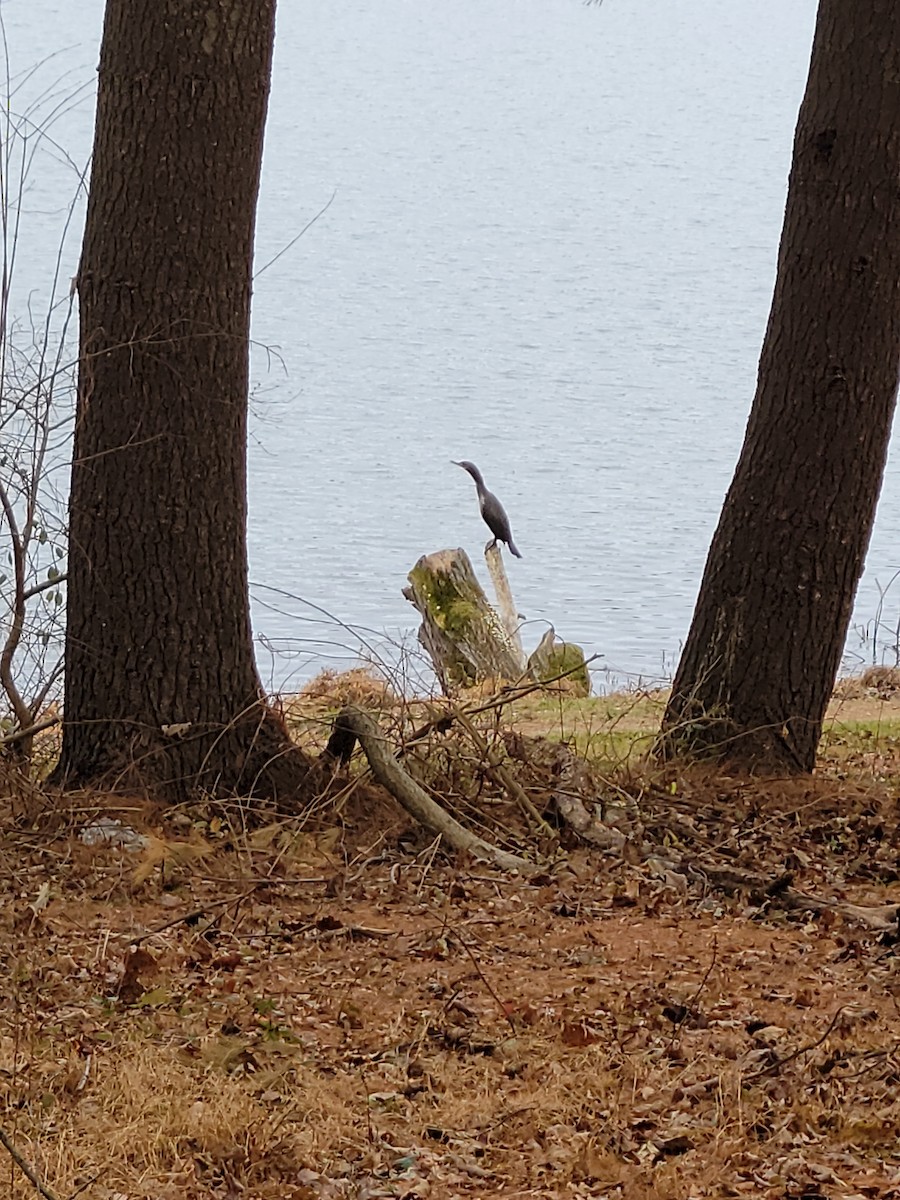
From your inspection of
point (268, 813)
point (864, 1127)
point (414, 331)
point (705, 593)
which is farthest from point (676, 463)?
point (864, 1127)

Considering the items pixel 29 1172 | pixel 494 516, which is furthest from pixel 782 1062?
pixel 494 516

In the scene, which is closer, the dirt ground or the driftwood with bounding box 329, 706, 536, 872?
the dirt ground

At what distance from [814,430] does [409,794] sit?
7.44 feet

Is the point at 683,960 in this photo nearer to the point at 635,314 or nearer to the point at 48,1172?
the point at 48,1172

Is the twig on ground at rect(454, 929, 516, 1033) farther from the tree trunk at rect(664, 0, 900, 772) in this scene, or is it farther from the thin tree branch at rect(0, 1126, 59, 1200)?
the tree trunk at rect(664, 0, 900, 772)

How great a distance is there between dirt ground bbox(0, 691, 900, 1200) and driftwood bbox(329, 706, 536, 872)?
81 mm

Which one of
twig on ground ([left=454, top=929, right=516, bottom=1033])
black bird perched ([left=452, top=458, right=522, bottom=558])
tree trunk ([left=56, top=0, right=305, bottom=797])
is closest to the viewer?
twig on ground ([left=454, top=929, right=516, bottom=1033])

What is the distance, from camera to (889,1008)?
4.38 m

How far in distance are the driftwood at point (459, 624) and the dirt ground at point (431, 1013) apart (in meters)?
6.61

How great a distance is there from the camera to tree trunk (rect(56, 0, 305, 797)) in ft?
18.8

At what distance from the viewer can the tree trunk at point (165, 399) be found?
226 inches

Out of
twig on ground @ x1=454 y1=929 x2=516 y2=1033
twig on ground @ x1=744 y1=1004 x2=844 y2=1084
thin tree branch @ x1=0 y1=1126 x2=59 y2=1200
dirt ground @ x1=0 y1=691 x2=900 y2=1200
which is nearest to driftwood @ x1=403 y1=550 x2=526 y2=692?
dirt ground @ x1=0 y1=691 x2=900 y2=1200

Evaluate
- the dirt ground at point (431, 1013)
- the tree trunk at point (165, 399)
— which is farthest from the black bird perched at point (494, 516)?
the tree trunk at point (165, 399)

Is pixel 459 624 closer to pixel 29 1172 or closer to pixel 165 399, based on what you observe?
pixel 165 399
